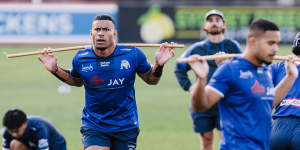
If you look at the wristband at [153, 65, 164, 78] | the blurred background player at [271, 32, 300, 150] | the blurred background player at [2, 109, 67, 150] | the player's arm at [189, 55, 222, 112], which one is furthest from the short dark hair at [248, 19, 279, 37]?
the blurred background player at [2, 109, 67, 150]

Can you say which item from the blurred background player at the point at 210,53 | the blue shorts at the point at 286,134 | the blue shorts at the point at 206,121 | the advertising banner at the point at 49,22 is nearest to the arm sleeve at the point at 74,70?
the blurred background player at the point at 210,53

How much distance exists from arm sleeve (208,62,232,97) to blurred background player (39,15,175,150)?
211 centimetres

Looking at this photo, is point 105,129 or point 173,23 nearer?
point 105,129

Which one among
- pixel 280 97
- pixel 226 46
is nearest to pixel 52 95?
pixel 226 46

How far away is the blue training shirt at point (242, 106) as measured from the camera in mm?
6504

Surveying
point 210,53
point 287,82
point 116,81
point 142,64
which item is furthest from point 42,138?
point 287,82

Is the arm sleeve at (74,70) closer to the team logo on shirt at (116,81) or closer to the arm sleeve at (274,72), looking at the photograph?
the team logo on shirt at (116,81)

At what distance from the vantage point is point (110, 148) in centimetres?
853

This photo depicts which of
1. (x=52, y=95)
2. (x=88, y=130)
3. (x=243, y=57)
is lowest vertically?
(x=52, y=95)

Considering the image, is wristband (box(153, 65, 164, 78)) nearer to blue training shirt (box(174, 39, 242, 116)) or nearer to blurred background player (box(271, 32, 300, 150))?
blue training shirt (box(174, 39, 242, 116))

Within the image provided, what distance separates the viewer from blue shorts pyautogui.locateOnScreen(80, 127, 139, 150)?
838cm

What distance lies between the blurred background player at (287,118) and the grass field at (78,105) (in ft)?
14.2

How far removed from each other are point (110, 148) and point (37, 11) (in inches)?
924

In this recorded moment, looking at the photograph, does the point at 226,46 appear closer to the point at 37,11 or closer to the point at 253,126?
the point at 253,126
